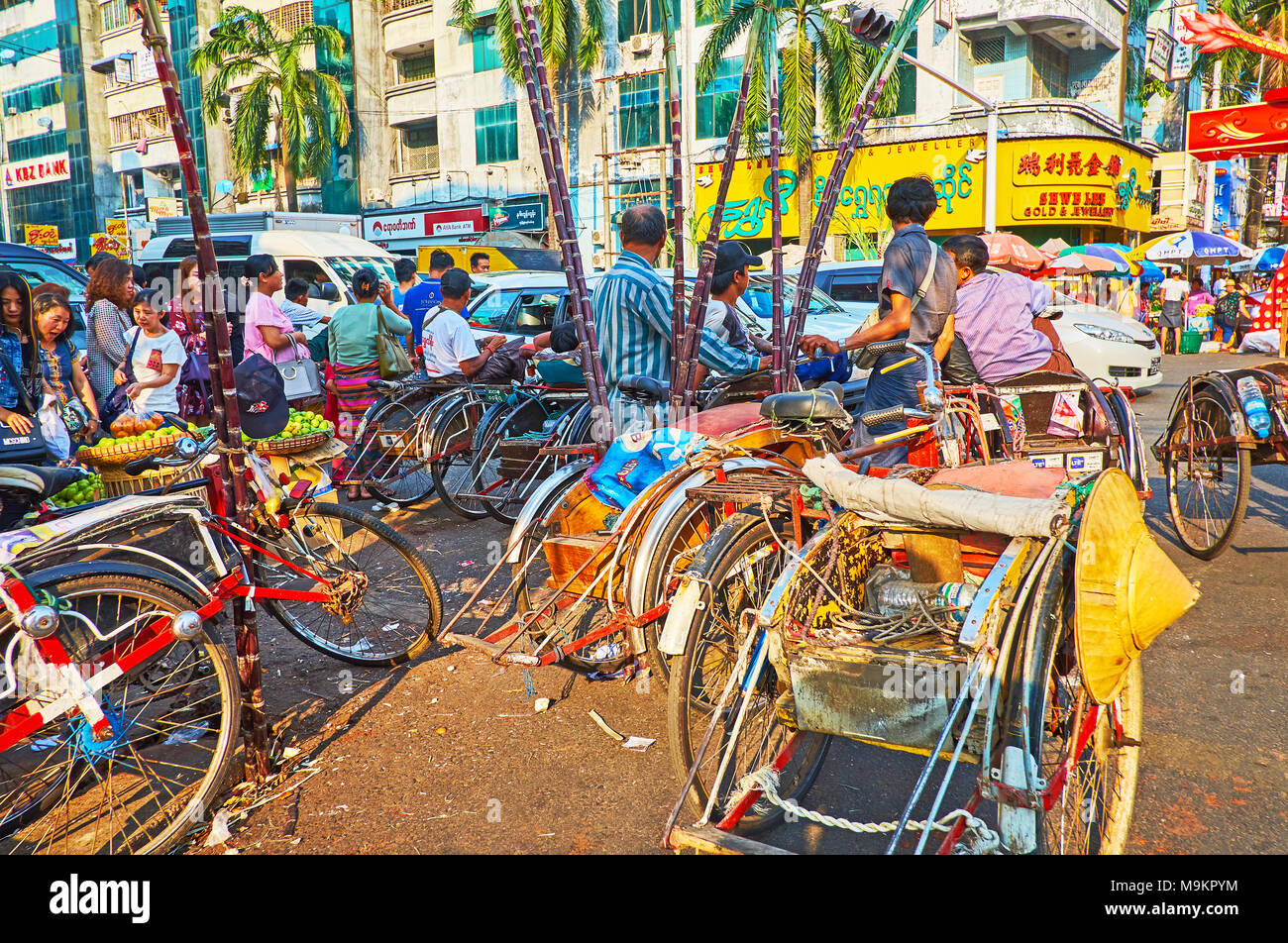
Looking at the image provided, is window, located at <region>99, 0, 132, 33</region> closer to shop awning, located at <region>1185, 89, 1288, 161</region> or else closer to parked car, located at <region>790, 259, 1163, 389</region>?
parked car, located at <region>790, 259, 1163, 389</region>

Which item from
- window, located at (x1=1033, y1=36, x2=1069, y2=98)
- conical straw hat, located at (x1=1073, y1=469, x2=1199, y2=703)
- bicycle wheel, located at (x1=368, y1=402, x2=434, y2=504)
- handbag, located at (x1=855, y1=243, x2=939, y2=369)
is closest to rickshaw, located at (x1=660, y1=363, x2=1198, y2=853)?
conical straw hat, located at (x1=1073, y1=469, x2=1199, y2=703)

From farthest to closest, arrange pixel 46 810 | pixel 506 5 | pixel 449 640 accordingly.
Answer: pixel 506 5 < pixel 449 640 < pixel 46 810

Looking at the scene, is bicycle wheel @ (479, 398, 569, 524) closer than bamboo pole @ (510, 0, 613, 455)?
No

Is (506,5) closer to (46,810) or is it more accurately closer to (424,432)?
(424,432)

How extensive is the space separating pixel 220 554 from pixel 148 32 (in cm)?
169

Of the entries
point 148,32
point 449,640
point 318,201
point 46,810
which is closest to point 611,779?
point 449,640

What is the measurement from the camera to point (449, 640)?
11.0 feet

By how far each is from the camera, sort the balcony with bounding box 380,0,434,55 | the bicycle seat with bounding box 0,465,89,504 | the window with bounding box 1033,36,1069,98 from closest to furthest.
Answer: the bicycle seat with bounding box 0,465,89,504 → the window with bounding box 1033,36,1069,98 → the balcony with bounding box 380,0,434,55

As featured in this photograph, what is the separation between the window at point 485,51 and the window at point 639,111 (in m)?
4.95

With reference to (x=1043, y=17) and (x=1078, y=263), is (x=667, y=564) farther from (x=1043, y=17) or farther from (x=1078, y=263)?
(x=1043, y=17)

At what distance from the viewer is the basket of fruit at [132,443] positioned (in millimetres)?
3695

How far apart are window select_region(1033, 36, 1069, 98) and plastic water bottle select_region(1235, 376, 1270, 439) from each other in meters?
23.0

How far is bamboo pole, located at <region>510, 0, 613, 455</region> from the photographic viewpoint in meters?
4.00

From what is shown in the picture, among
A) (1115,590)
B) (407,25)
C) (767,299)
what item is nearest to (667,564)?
(1115,590)
